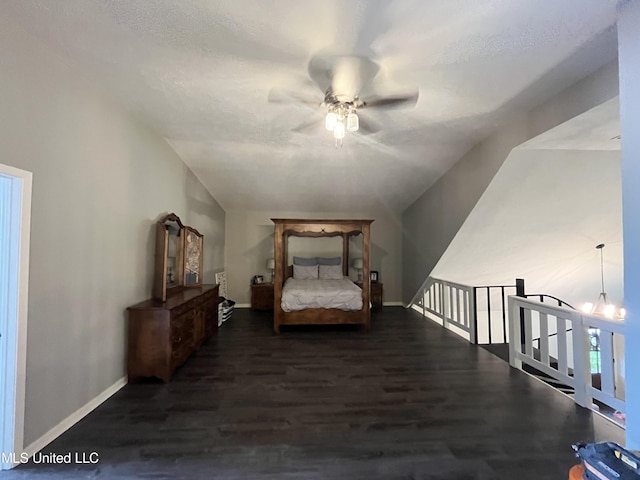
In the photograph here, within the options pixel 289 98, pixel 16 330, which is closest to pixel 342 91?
pixel 289 98

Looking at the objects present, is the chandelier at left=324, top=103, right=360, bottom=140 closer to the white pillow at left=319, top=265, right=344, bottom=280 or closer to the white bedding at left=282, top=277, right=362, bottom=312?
the white bedding at left=282, top=277, right=362, bottom=312

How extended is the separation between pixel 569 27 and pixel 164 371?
4.18 metres

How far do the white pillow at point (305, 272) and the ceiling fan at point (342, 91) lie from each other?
438cm

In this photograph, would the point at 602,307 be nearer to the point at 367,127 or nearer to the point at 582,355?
the point at 582,355

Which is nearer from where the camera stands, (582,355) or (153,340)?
(582,355)

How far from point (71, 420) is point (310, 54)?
126 inches

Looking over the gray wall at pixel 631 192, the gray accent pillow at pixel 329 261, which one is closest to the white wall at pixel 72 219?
the gray wall at pixel 631 192

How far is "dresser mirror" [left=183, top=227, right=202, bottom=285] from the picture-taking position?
4387 mm

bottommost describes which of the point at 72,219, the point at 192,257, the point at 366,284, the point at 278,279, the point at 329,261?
the point at 366,284

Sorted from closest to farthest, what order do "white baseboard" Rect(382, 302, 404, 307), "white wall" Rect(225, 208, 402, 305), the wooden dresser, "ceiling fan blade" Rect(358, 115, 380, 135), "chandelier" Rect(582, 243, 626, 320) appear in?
the wooden dresser
"ceiling fan blade" Rect(358, 115, 380, 135)
"chandelier" Rect(582, 243, 626, 320)
"white wall" Rect(225, 208, 402, 305)
"white baseboard" Rect(382, 302, 404, 307)

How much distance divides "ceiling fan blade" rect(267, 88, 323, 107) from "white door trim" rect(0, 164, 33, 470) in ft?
6.05

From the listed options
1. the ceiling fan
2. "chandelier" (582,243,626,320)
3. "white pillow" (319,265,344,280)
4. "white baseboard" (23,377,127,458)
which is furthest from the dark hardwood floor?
"chandelier" (582,243,626,320)

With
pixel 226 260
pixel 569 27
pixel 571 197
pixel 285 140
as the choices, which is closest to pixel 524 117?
pixel 569 27

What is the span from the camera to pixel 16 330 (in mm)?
1878
